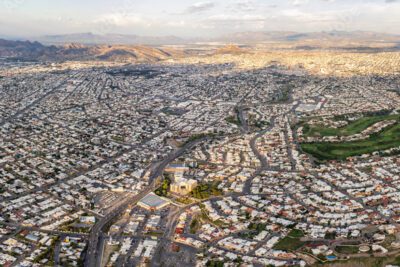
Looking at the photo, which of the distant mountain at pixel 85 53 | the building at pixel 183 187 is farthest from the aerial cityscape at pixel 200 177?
the distant mountain at pixel 85 53

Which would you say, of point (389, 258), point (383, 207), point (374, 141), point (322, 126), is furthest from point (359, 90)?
point (389, 258)

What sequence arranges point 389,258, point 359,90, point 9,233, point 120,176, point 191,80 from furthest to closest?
1. point 191,80
2. point 359,90
3. point 120,176
4. point 9,233
5. point 389,258

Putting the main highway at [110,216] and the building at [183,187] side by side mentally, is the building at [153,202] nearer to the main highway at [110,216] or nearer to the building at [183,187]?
the main highway at [110,216]

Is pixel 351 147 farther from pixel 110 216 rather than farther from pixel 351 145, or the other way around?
pixel 110 216

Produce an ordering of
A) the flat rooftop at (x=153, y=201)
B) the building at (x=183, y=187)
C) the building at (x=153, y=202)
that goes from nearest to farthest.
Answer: the building at (x=153, y=202)
the flat rooftop at (x=153, y=201)
the building at (x=183, y=187)

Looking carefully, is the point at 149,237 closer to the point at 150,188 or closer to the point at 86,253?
the point at 86,253

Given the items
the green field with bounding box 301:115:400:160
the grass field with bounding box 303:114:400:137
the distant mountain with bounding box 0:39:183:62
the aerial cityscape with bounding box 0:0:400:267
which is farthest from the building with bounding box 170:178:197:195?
the distant mountain with bounding box 0:39:183:62

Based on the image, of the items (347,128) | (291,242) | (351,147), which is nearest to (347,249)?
(291,242)

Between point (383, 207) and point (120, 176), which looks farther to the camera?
point (120, 176)

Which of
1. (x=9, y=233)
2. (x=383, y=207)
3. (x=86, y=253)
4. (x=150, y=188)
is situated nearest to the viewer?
(x=86, y=253)
